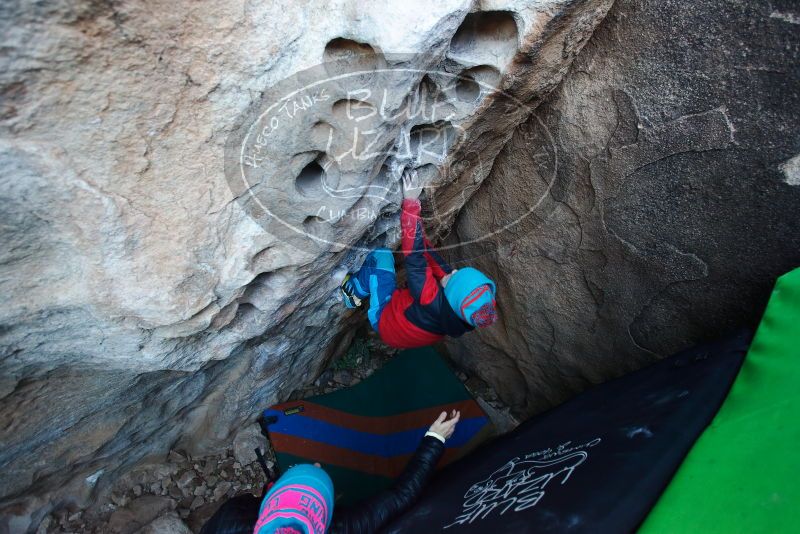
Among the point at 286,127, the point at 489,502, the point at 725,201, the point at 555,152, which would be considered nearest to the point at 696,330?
the point at 725,201

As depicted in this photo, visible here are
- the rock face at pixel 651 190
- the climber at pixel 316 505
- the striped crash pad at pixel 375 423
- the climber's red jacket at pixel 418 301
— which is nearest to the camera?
the rock face at pixel 651 190

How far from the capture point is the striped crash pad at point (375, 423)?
5.98 feet

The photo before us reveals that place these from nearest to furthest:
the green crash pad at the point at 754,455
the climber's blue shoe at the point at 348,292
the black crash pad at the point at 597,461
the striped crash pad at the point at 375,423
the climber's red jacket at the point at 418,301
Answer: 1. the green crash pad at the point at 754,455
2. the black crash pad at the point at 597,461
3. the climber's red jacket at the point at 418,301
4. the climber's blue shoe at the point at 348,292
5. the striped crash pad at the point at 375,423

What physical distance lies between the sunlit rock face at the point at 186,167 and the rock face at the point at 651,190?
12cm

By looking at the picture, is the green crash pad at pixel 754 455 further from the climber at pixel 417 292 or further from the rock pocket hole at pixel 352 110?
the rock pocket hole at pixel 352 110

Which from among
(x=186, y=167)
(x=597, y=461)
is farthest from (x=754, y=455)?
(x=186, y=167)

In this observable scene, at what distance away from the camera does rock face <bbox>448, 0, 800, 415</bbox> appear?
0.92 metres

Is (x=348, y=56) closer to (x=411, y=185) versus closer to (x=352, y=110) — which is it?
(x=352, y=110)

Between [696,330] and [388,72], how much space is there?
1006 mm

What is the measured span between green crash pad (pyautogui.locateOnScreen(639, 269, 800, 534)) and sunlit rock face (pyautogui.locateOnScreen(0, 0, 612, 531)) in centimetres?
69

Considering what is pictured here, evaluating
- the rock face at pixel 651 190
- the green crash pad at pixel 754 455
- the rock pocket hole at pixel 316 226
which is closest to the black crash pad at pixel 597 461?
the green crash pad at pixel 754 455

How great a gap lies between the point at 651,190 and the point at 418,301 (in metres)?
0.65

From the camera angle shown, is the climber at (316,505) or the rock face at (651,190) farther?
the climber at (316,505)

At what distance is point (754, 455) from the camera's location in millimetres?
734
